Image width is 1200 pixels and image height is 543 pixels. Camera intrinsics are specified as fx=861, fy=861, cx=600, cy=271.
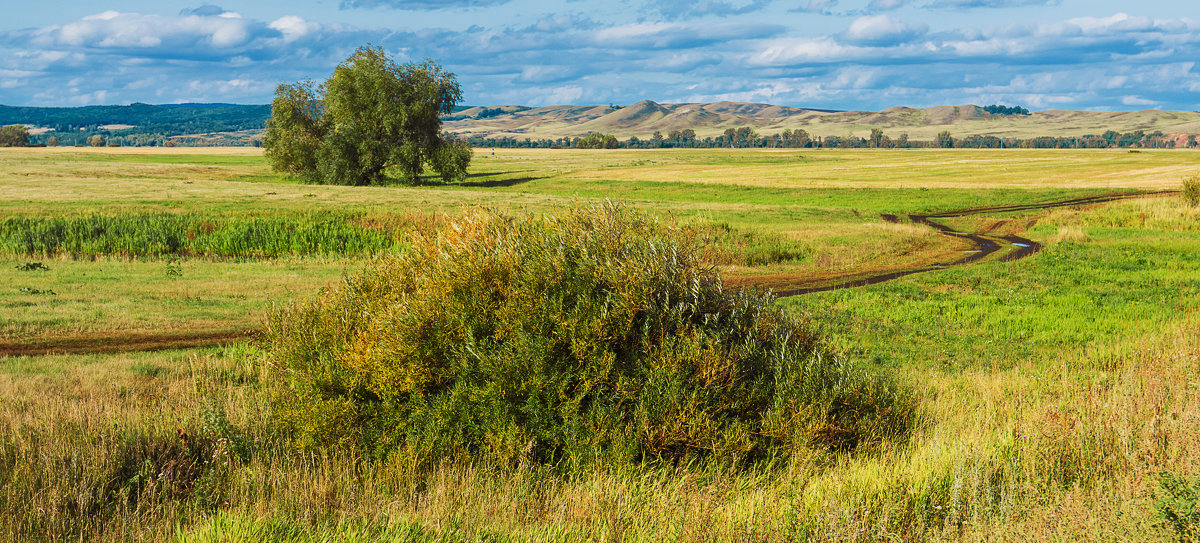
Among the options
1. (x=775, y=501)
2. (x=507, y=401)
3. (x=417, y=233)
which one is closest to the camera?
(x=775, y=501)

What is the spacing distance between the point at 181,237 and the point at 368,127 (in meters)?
45.3

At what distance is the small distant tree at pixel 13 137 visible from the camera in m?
162

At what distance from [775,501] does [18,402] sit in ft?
28.3

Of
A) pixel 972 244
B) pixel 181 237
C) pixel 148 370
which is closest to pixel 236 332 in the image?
pixel 148 370

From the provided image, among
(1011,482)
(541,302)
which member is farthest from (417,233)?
(1011,482)

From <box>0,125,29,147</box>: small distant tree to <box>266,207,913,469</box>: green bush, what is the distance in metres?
190

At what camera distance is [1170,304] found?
792 inches

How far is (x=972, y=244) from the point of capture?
3812cm

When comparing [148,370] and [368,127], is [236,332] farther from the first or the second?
[368,127]

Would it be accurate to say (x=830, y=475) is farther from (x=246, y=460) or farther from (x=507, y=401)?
(x=246, y=460)

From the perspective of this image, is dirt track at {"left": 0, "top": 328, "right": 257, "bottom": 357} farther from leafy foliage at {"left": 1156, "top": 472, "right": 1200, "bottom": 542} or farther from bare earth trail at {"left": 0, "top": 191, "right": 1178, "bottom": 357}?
leafy foliage at {"left": 1156, "top": 472, "right": 1200, "bottom": 542}

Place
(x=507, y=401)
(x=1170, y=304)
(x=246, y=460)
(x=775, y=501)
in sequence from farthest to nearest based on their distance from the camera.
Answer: (x=1170, y=304), (x=246, y=460), (x=507, y=401), (x=775, y=501)

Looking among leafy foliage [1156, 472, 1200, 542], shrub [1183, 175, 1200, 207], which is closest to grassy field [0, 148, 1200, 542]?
leafy foliage [1156, 472, 1200, 542]

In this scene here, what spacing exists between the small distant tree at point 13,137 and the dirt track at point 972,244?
6730 inches
